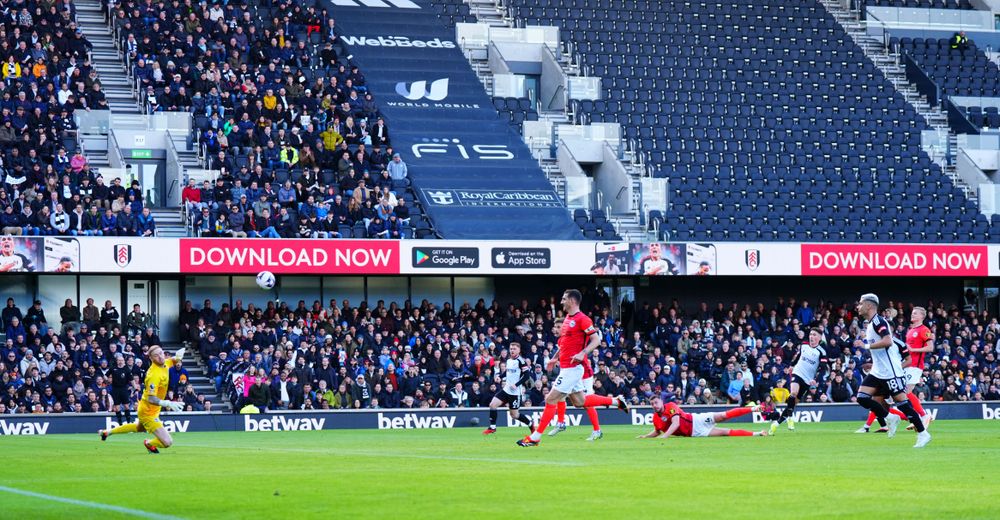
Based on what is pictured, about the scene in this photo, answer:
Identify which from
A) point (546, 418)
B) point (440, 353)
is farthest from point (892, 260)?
point (546, 418)

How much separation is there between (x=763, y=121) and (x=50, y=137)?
23555mm

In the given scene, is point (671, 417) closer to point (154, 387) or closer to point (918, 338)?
point (918, 338)

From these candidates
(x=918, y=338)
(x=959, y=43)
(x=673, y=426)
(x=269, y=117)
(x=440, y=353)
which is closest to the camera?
(x=673, y=426)

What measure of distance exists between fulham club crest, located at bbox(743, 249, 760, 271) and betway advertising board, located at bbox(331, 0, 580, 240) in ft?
16.2

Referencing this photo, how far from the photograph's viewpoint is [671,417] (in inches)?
995

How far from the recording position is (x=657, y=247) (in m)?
43.9

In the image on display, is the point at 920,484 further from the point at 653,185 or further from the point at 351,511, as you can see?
the point at 653,185

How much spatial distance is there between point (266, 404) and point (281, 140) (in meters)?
9.91

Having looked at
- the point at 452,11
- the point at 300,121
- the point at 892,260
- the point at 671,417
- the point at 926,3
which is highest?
the point at 926,3

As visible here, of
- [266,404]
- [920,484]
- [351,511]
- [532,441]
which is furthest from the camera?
[266,404]

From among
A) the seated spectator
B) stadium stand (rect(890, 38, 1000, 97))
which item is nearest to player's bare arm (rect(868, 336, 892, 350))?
stadium stand (rect(890, 38, 1000, 97))

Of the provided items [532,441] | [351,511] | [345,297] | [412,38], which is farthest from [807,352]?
[412,38]

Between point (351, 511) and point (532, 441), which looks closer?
point (351, 511)

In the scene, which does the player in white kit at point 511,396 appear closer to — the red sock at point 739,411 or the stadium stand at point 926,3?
the red sock at point 739,411
